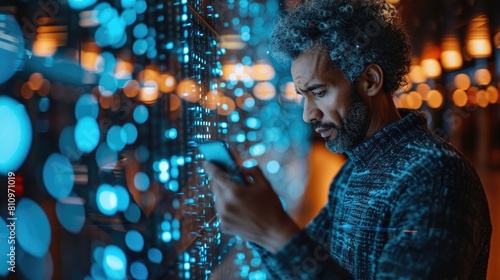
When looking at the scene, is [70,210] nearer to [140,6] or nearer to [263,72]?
[140,6]

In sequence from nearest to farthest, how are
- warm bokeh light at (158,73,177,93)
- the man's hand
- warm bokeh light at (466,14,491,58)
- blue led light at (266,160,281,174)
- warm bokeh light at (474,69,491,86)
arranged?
the man's hand
warm bokeh light at (158,73,177,93)
blue led light at (266,160,281,174)
warm bokeh light at (466,14,491,58)
warm bokeh light at (474,69,491,86)

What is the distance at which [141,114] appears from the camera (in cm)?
57

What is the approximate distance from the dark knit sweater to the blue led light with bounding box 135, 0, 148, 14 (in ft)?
1.09

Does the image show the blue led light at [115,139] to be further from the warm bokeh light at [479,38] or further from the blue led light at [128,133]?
the warm bokeh light at [479,38]

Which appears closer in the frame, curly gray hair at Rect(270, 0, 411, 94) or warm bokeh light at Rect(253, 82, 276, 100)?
curly gray hair at Rect(270, 0, 411, 94)

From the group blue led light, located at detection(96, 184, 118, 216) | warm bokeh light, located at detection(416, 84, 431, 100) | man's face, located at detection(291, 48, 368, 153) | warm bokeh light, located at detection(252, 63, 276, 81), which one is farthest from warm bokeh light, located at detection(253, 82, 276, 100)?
warm bokeh light, located at detection(416, 84, 431, 100)

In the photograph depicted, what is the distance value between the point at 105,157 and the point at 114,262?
0.48 ft

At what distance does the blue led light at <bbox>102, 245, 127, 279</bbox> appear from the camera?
0.57 m

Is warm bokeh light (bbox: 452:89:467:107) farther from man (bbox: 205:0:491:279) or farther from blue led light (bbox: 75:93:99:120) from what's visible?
blue led light (bbox: 75:93:99:120)

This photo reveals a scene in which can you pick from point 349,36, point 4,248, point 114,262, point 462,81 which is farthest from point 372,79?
point 462,81

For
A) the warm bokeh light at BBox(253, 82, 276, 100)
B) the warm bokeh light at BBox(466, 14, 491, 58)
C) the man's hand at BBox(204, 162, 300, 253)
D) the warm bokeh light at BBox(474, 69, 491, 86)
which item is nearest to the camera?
the man's hand at BBox(204, 162, 300, 253)

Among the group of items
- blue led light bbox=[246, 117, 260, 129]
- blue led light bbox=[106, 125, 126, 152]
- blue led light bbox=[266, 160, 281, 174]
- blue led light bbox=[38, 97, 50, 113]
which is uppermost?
blue led light bbox=[38, 97, 50, 113]

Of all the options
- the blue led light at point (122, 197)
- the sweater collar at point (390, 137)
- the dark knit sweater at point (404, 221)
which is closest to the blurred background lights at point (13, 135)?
the blue led light at point (122, 197)

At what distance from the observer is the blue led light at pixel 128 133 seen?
57 centimetres
